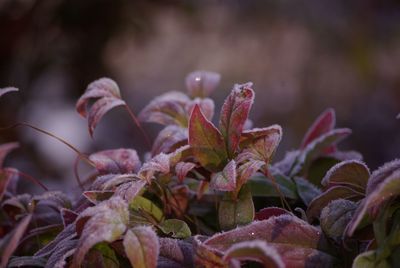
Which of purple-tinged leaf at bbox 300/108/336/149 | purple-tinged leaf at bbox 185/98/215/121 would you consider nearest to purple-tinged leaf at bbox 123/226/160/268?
purple-tinged leaf at bbox 185/98/215/121

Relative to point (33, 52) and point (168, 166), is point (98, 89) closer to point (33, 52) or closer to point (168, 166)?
point (168, 166)

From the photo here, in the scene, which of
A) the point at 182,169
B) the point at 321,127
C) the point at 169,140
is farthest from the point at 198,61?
the point at 182,169

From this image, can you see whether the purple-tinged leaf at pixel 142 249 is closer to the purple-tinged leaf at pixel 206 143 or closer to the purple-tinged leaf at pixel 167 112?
the purple-tinged leaf at pixel 206 143

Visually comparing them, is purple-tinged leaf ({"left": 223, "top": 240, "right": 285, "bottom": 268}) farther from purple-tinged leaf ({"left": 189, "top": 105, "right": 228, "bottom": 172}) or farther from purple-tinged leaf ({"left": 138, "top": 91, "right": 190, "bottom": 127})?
purple-tinged leaf ({"left": 138, "top": 91, "right": 190, "bottom": 127})

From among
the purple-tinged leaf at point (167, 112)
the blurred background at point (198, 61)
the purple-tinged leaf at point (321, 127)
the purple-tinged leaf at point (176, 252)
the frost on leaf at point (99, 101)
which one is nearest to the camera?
the purple-tinged leaf at point (176, 252)

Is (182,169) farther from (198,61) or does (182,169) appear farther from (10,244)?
(198,61)

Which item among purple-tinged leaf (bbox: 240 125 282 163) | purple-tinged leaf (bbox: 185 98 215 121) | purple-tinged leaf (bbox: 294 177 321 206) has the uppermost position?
purple-tinged leaf (bbox: 240 125 282 163)

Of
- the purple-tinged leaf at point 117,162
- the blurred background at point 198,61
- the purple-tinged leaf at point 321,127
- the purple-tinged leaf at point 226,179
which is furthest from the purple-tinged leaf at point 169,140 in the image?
the blurred background at point 198,61
